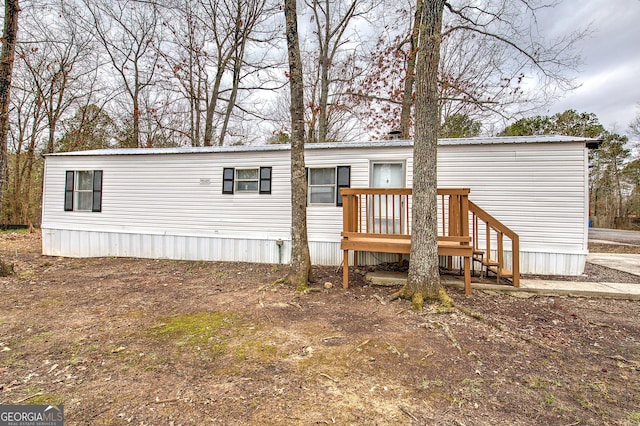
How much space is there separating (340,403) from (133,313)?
3.34 m

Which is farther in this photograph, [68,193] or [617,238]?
[617,238]

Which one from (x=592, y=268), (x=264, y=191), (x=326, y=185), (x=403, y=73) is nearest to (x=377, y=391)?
(x=326, y=185)

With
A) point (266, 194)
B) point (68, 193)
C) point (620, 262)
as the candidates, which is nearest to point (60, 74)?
point (68, 193)

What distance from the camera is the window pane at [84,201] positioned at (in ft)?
27.9

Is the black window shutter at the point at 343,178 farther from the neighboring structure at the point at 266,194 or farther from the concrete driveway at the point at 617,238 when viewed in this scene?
the concrete driveway at the point at 617,238

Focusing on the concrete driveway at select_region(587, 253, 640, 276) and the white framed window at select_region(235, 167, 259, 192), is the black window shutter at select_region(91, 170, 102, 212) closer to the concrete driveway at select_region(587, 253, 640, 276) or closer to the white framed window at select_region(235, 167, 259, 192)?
the white framed window at select_region(235, 167, 259, 192)

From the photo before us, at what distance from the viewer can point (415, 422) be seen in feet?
6.48

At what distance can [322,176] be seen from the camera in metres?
7.21

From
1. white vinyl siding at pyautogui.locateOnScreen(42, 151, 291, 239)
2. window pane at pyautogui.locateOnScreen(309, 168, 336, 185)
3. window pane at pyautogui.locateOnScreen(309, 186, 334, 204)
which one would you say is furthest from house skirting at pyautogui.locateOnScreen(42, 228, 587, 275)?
window pane at pyautogui.locateOnScreen(309, 168, 336, 185)

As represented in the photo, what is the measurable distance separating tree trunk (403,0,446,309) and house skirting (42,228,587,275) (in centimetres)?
252

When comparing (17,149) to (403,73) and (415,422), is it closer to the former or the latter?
(403,73)

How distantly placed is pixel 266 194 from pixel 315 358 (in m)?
5.13

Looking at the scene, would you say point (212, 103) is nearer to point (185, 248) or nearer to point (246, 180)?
point (246, 180)

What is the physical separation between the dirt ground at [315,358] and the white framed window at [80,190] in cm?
410
